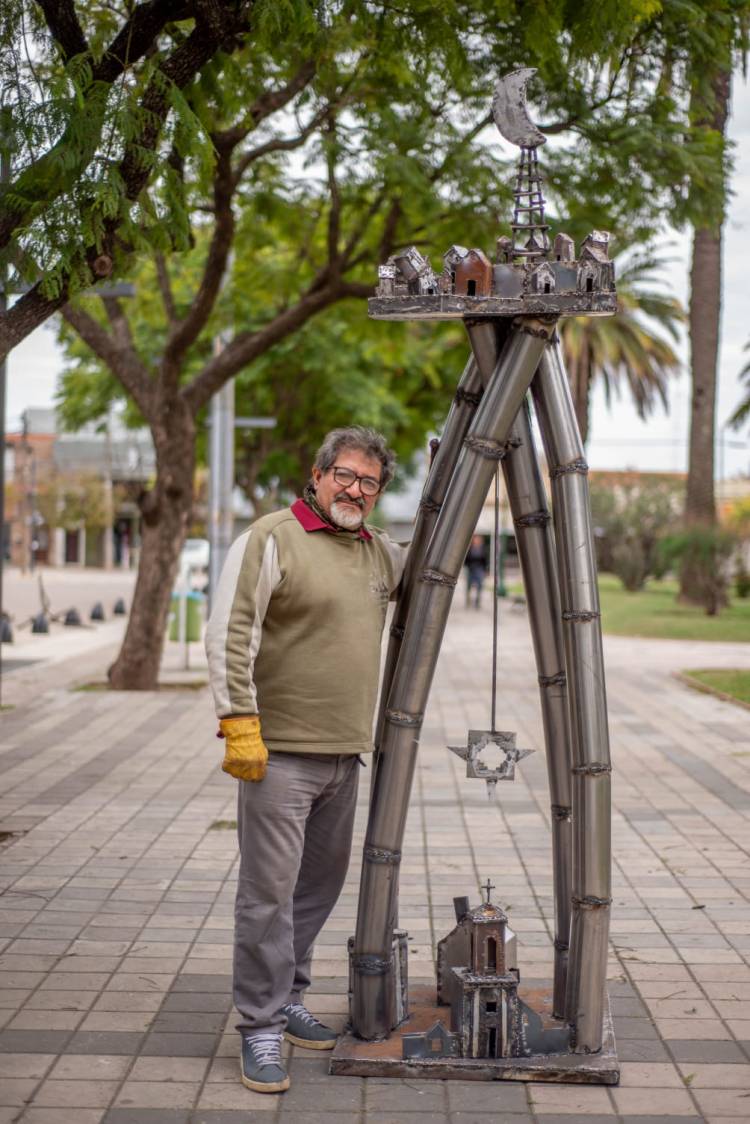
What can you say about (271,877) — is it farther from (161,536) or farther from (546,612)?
(161,536)

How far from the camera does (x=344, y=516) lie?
4359mm

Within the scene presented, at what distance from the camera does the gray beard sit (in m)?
4.36

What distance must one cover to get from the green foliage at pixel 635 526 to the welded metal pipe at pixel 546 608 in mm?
36170

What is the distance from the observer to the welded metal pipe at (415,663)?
4371mm

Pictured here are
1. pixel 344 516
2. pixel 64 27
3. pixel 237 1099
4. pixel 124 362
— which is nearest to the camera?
pixel 237 1099

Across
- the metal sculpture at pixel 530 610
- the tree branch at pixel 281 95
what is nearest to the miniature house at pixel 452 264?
the metal sculpture at pixel 530 610

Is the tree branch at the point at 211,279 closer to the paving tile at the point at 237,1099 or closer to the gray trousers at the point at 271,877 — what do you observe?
the gray trousers at the point at 271,877

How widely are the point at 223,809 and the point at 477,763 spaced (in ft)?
14.8

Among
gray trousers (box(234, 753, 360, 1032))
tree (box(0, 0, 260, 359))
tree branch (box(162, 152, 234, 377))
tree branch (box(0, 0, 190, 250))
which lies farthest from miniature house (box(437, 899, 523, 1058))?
tree branch (box(162, 152, 234, 377))

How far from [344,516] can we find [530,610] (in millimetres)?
677

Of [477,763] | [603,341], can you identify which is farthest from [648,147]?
[603,341]

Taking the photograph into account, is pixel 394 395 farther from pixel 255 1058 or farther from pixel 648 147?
pixel 255 1058

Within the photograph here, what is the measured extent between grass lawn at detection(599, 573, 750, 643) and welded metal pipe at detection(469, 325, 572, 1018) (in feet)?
66.5

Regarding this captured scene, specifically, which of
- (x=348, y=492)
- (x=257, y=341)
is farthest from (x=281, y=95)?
(x=348, y=492)
